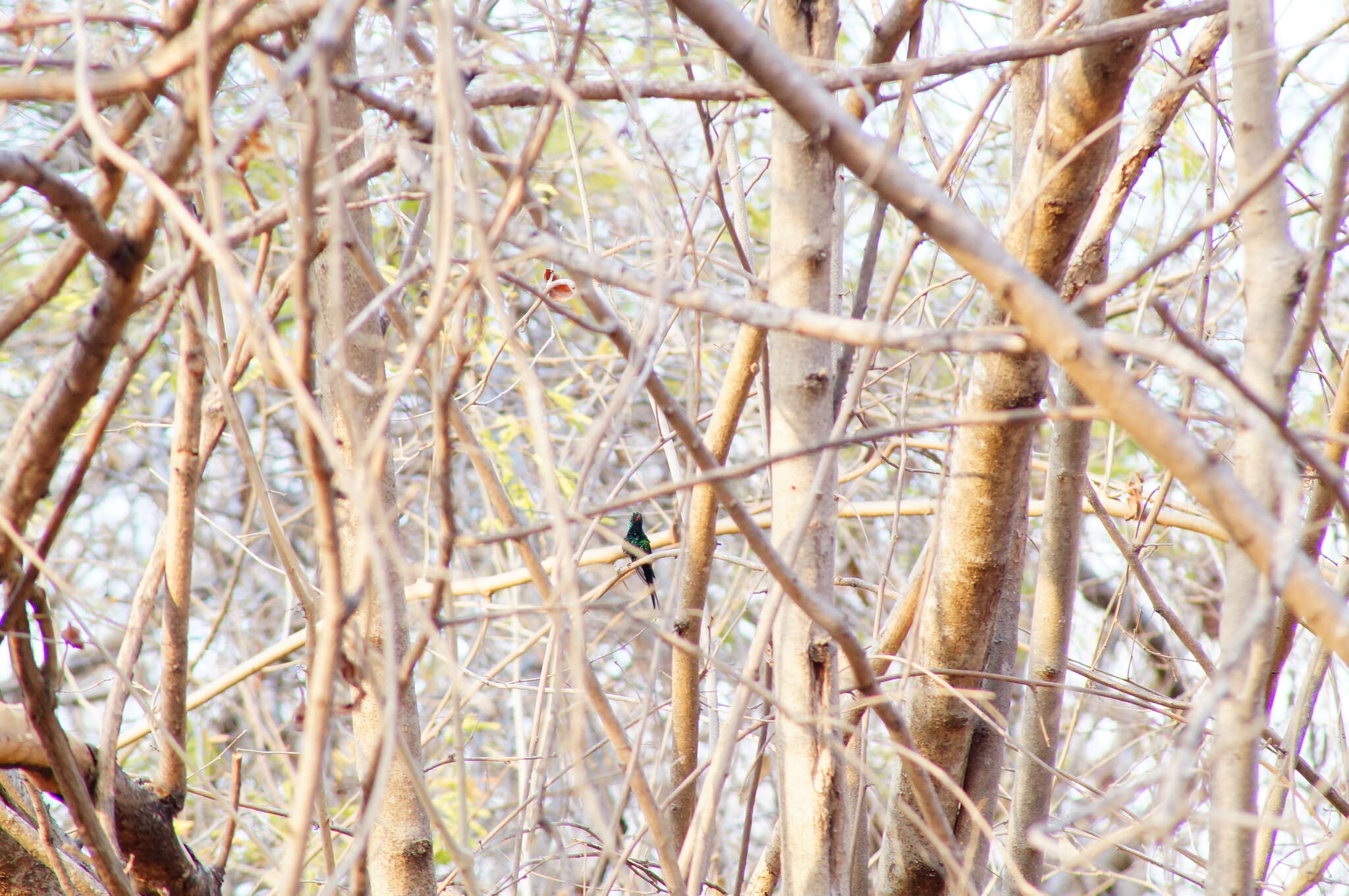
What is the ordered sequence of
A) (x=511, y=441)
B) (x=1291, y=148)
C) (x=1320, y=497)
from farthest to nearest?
(x=511, y=441), (x=1320, y=497), (x=1291, y=148)

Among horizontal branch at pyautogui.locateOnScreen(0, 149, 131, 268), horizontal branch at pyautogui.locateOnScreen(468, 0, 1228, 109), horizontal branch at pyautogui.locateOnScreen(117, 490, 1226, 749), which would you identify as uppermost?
horizontal branch at pyautogui.locateOnScreen(468, 0, 1228, 109)

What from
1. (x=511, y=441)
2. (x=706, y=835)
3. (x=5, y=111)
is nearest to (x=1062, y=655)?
(x=706, y=835)

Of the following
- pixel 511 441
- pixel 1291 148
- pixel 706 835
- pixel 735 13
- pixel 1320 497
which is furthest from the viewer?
pixel 511 441

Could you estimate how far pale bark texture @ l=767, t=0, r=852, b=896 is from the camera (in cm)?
129

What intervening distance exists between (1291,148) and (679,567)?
74 cm

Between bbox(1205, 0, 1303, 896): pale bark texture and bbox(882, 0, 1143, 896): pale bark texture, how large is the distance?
0.71 ft

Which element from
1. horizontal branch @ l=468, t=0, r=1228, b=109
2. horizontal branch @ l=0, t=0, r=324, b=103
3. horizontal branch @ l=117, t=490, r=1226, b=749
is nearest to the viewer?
horizontal branch @ l=0, t=0, r=324, b=103

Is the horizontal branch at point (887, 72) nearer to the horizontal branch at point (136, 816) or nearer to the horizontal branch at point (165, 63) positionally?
the horizontal branch at point (165, 63)

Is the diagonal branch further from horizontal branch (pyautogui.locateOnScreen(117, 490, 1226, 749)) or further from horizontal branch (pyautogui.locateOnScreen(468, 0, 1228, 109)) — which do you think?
horizontal branch (pyautogui.locateOnScreen(117, 490, 1226, 749))

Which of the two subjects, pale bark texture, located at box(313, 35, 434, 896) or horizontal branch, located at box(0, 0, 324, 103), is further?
pale bark texture, located at box(313, 35, 434, 896)

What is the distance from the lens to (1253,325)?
945mm

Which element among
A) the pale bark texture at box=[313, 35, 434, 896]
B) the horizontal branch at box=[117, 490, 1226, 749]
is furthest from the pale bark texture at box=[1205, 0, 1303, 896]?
the horizontal branch at box=[117, 490, 1226, 749]

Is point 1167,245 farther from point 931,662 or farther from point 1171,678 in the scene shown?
point 1171,678

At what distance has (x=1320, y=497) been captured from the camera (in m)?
1.40
